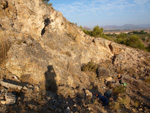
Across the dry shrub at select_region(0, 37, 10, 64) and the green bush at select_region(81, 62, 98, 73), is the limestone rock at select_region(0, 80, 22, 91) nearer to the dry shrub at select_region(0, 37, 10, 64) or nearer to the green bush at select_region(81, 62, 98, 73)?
the dry shrub at select_region(0, 37, 10, 64)

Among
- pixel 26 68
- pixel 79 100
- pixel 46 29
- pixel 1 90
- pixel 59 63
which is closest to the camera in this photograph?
pixel 1 90

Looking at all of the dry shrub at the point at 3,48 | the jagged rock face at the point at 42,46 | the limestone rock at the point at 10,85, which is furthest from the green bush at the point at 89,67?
the dry shrub at the point at 3,48

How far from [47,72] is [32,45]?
1482 millimetres

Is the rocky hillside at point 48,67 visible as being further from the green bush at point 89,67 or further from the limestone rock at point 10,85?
the green bush at point 89,67

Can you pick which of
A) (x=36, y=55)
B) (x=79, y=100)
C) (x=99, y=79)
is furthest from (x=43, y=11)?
(x=99, y=79)

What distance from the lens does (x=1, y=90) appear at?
300cm

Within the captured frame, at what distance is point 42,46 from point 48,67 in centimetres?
146

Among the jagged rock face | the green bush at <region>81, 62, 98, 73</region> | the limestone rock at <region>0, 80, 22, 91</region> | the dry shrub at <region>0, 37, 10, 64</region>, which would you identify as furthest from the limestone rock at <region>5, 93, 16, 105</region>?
the green bush at <region>81, 62, 98, 73</region>

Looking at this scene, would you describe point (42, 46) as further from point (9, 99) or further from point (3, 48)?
point (9, 99)

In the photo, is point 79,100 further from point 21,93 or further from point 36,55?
point 36,55

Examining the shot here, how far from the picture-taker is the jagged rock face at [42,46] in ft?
14.0

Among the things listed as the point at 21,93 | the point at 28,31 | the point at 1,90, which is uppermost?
the point at 28,31

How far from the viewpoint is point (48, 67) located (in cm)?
505

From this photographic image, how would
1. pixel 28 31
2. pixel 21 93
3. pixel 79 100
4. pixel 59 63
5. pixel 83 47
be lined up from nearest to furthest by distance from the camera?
pixel 21 93 → pixel 79 100 → pixel 28 31 → pixel 59 63 → pixel 83 47
